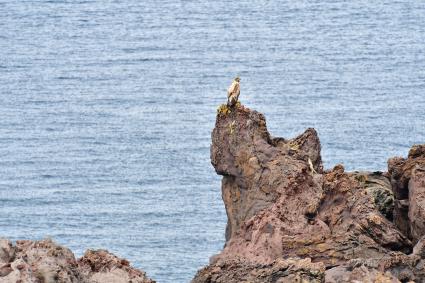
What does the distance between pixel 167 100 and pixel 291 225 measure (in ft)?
355

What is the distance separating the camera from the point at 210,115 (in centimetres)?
12406

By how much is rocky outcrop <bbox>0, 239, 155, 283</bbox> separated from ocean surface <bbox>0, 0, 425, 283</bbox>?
47833mm

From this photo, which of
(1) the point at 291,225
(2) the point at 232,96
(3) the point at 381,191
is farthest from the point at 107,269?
(2) the point at 232,96

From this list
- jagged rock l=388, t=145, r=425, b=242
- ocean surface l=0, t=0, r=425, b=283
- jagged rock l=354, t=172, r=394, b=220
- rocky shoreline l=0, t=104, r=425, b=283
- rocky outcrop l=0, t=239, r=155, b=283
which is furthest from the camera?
ocean surface l=0, t=0, r=425, b=283

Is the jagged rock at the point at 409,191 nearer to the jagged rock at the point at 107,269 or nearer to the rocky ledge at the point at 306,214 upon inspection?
the rocky ledge at the point at 306,214

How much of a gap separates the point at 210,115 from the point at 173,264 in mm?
49152

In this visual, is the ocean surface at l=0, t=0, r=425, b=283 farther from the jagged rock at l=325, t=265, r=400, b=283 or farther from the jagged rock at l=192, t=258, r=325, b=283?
the jagged rock at l=325, t=265, r=400, b=283

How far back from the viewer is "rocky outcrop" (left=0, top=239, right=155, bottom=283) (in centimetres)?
2034

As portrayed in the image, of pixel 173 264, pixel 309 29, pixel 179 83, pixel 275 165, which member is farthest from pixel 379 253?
pixel 309 29

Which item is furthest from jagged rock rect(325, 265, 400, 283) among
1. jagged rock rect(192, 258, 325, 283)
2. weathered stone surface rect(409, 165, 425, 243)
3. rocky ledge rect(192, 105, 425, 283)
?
weathered stone surface rect(409, 165, 425, 243)

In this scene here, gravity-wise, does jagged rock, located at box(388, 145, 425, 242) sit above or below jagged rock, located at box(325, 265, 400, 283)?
above

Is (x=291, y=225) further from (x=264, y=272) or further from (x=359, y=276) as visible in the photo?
(x=359, y=276)

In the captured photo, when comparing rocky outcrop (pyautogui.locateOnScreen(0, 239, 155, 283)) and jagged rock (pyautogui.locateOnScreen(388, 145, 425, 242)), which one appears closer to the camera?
rocky outcrop (pyautogui.locateOnScreen(0, 239, 155, 283))

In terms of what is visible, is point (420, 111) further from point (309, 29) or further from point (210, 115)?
point (309, 29)
